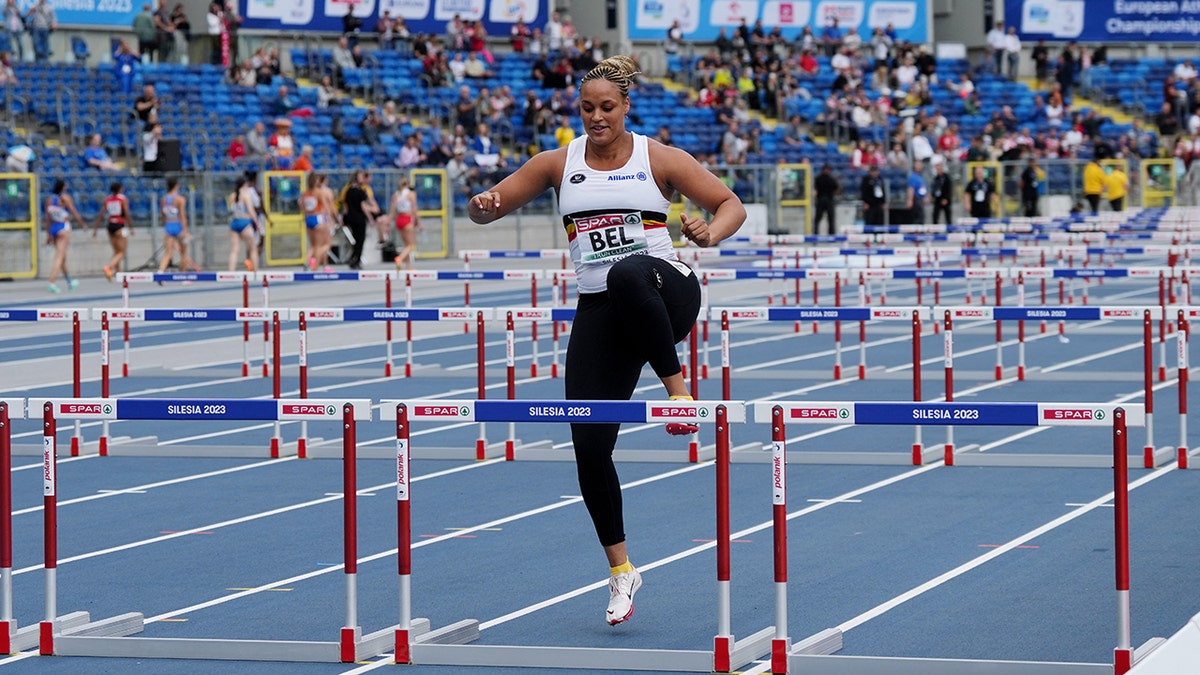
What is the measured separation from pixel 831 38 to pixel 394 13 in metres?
13.0

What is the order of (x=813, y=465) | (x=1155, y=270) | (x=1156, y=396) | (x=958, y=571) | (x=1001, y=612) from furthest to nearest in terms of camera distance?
(x=1155, y=270), (x=1156, y=396), (x=813, y=465), (x=958, y=571), (x=1001, y=612)

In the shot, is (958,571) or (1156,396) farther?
(1156,396)

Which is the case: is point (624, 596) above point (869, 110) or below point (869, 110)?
below

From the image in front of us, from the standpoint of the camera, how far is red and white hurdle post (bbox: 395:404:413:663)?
21.1ft

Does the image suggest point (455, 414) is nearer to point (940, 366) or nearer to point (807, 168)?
point (940, 366)

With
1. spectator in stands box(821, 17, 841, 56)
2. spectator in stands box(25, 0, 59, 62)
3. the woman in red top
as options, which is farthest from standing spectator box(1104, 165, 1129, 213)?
spectator in stands box(25, 0, 59, 62)

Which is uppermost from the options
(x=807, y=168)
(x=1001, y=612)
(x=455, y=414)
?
(x=807, y=168)

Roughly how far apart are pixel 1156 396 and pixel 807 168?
25979 mm

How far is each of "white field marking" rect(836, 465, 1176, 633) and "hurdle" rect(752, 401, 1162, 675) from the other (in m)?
0.67

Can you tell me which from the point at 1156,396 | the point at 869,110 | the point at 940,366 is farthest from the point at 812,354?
the point at 869,110

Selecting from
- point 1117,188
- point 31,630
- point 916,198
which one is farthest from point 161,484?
point 1117,188

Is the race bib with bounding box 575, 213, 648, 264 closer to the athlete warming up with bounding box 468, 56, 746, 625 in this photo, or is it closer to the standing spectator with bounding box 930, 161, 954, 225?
the athlete warming up with bounding box 468, 56, 746, 625

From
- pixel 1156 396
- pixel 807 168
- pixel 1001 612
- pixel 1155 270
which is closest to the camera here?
pixel 1001 612

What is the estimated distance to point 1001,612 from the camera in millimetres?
7355
